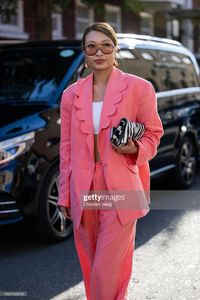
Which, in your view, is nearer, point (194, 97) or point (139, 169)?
point (139, 169)

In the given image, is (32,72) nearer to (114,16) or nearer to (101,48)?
(101,48)

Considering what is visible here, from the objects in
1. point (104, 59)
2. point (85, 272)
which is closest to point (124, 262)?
point (85, 272)

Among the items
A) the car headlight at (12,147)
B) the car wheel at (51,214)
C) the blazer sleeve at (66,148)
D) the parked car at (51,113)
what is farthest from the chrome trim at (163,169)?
the blazer sleeve at (66,148)

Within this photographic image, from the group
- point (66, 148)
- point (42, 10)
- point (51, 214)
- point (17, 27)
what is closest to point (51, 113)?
point (51, 214)

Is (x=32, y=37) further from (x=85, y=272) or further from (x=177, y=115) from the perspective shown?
(x=85, y=272)

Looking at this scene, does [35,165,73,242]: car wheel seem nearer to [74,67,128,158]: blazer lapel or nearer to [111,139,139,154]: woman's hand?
[74,67,128,158]: blazer lapel

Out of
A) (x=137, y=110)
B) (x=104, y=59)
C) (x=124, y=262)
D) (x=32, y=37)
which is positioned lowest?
(x=32, y=37)

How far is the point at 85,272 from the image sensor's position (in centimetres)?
341

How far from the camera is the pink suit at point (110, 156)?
3174 millimetres

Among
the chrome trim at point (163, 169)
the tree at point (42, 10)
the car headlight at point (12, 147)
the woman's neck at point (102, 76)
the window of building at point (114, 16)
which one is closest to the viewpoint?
the woman's neck at point (102, 76)

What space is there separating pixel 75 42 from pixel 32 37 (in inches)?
368

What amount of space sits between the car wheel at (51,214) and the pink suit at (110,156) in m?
1.91

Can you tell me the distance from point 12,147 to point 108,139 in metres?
2.03

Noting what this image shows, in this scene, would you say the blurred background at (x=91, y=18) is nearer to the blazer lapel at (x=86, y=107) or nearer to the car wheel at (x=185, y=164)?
the car wheel at (x=185, y=164)
